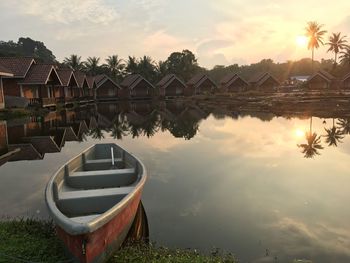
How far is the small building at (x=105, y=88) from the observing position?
67.8 m

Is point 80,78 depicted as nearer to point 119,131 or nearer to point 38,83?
point 38,83

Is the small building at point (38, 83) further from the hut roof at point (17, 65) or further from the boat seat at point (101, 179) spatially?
the boat seat at point (101, 179)

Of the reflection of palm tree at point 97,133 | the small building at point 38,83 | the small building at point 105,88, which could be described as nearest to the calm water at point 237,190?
the reflection of palm tree at point 97,133

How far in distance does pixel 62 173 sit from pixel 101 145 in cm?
375

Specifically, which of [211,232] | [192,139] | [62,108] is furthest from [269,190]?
[62,108]

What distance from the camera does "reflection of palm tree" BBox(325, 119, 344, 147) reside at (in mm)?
18514

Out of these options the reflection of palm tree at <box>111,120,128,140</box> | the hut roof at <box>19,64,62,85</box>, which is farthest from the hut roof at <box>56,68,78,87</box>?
A: the reflection of palm tree at <box>111,120,128,140</box>

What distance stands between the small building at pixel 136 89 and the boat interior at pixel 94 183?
197ft

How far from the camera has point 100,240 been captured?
5441 millimetres

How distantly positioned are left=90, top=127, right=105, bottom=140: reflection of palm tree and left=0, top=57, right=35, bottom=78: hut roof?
14.2 m

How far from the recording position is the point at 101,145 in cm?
1241

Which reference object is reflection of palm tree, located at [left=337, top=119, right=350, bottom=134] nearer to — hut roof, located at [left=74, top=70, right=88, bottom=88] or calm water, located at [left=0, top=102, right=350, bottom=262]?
calm water, located at [left=0, top=102, right=350, bottom=262]

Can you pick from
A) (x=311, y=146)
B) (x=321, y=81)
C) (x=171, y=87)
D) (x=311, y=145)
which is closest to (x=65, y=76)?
(x=171, y=87)

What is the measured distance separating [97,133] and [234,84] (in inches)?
2248
